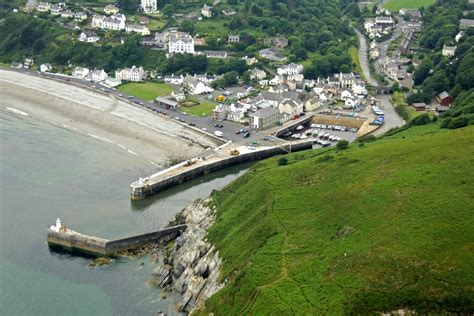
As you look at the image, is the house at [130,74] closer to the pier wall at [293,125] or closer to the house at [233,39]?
the house at [233,39]

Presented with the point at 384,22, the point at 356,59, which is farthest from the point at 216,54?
the point at 384,22

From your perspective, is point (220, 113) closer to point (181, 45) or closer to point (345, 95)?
point (345, 95)

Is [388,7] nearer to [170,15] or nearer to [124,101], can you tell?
[170,15]

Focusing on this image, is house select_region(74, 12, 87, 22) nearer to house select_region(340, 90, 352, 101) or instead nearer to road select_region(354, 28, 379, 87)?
road select_region(354, 28, 379, 87)

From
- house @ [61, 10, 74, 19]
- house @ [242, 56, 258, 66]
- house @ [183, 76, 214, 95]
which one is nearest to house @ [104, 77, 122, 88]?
house @ [183, 76, 214, 95]

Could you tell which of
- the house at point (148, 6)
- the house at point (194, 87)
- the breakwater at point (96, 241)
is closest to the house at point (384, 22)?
the house at point (148, 6)

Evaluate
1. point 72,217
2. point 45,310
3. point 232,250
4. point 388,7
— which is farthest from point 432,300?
point 388,7
